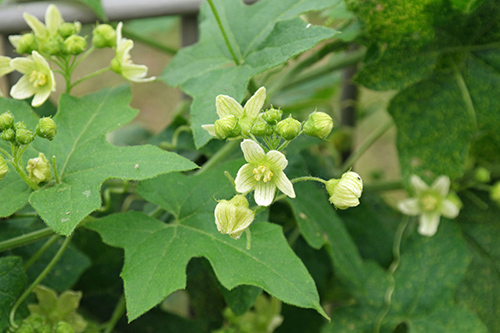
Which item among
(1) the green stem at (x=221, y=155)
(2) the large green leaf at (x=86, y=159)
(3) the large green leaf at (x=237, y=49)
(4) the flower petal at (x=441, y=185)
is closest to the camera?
(2) the large green leaf at (x=86, y=159)

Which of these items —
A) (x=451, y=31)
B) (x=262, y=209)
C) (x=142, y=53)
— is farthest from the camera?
(x=142, y=53)

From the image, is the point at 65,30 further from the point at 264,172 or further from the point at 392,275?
the point at 392,275

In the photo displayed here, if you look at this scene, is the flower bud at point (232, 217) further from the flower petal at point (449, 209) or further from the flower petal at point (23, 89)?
the flower petal at point (449, 209)

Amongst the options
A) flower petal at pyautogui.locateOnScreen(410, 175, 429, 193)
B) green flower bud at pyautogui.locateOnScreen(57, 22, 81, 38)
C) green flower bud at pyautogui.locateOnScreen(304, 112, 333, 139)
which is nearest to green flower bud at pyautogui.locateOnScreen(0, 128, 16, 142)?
green flower bud at pyautogui.locateOnScreen(57, 22, 81, 38)

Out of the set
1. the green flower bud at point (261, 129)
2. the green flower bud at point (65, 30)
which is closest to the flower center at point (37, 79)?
the green flower bud at point (65, 30)

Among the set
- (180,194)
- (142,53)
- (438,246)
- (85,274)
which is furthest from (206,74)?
(142,53)

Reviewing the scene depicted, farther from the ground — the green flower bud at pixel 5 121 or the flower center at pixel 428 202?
the green flower bud at pixel 5 121

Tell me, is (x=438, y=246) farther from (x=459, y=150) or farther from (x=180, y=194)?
(x=180, y=194)
